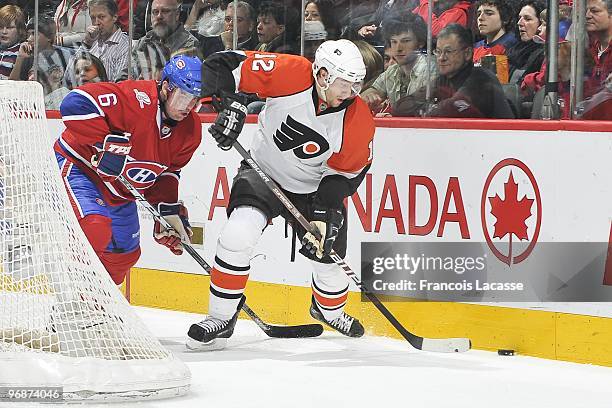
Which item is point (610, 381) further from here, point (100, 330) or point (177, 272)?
point (177, 272)

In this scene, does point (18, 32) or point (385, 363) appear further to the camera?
point (18, 32)

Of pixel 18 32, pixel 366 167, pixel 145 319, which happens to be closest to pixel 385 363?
pixel 366 167

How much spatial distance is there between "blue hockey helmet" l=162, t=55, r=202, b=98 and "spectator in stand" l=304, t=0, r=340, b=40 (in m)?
1.00

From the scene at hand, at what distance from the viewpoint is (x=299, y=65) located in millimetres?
4961

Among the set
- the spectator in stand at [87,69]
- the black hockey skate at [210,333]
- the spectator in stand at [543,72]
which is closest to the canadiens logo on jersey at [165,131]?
the black hockey skate at [210,333]

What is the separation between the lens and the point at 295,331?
17.8 ft

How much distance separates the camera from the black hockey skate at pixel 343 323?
5.33 meters

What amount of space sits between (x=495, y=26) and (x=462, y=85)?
11.4 inches

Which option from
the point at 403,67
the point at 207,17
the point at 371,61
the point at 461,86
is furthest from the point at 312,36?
the point at 461,86

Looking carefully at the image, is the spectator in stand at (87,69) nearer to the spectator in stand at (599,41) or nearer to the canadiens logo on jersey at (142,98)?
the canadiens logo on jersey at (142,98)

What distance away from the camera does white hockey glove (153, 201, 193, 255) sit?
5.27m

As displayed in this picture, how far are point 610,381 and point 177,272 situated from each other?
96.8 inches

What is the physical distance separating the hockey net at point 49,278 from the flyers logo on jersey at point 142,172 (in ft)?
3.12

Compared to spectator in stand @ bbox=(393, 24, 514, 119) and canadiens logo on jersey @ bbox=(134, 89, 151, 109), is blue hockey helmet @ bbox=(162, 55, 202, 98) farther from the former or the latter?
spectator in stand @ bbox=(393, 24, 514, 119)
